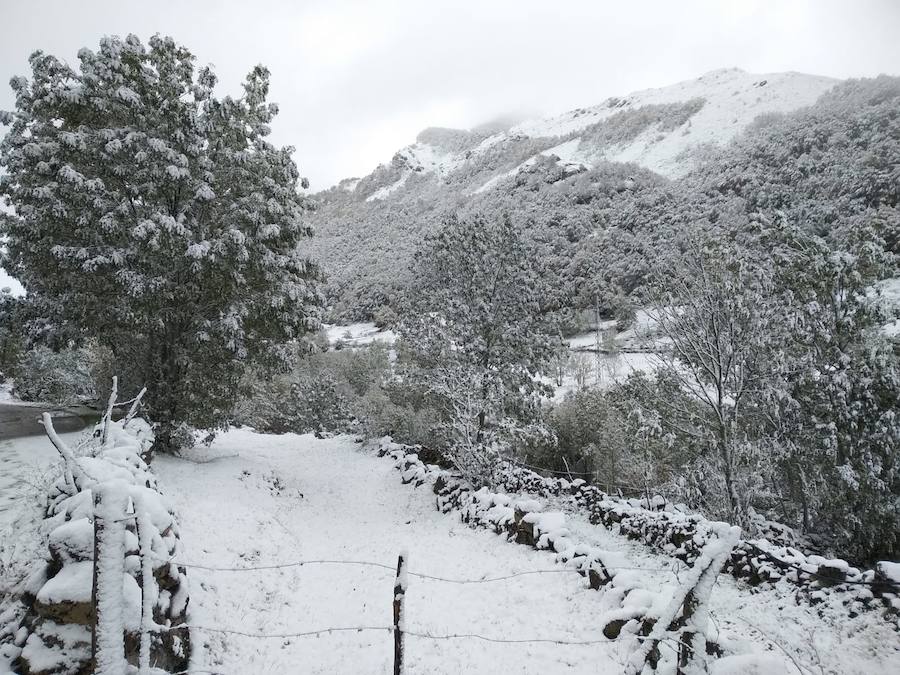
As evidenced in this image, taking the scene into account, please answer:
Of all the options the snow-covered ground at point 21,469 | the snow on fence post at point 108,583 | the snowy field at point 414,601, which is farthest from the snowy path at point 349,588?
the snow on fence post at point 108,583

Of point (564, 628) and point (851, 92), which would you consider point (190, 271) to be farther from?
point (851, 92)

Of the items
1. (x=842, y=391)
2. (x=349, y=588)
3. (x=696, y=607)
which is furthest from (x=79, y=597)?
(x=842, y=391)

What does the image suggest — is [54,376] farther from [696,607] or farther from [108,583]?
[696,607]

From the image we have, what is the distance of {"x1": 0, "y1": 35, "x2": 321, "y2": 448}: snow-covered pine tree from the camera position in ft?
32.9

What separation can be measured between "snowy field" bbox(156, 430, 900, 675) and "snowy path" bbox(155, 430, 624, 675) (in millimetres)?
24

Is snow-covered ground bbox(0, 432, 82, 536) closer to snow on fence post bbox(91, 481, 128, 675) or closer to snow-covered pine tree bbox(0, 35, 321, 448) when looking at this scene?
snow-covered pine tree bbox(0, 35, 321, 448)

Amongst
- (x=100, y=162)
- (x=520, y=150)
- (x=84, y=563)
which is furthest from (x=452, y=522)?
(x=520, y=150)

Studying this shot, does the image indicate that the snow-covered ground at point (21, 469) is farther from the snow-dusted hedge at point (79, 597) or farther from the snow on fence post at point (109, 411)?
the snow-dusted hedge at point (79, 597)

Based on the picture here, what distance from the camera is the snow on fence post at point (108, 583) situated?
94.4 inches

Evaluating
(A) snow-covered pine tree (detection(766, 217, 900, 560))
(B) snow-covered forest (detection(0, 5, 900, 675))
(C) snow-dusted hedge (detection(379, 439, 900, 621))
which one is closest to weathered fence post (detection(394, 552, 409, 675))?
(B) snow-covered forest (detection(0, 5, 900, 675))

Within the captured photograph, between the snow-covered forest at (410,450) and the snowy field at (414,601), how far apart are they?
5 cm

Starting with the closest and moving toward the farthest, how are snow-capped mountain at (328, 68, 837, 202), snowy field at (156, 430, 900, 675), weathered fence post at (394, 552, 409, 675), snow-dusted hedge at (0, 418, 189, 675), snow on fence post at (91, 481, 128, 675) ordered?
snow on fence post at (91, 481, 128, 675)
snow-dusted hedge at (0, 418, 189, 675)
weathered fence post at (394, 552, 409, 675)
snowy field at (156, 430, 900, 675)
snow-capped mountain at (328, 68, 837, 202)

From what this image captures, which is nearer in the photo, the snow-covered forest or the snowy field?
the snow-covered forest

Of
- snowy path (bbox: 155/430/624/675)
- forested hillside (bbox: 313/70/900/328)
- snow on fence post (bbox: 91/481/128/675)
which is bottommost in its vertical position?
snowy path (bbox: 155/430/624/675)
